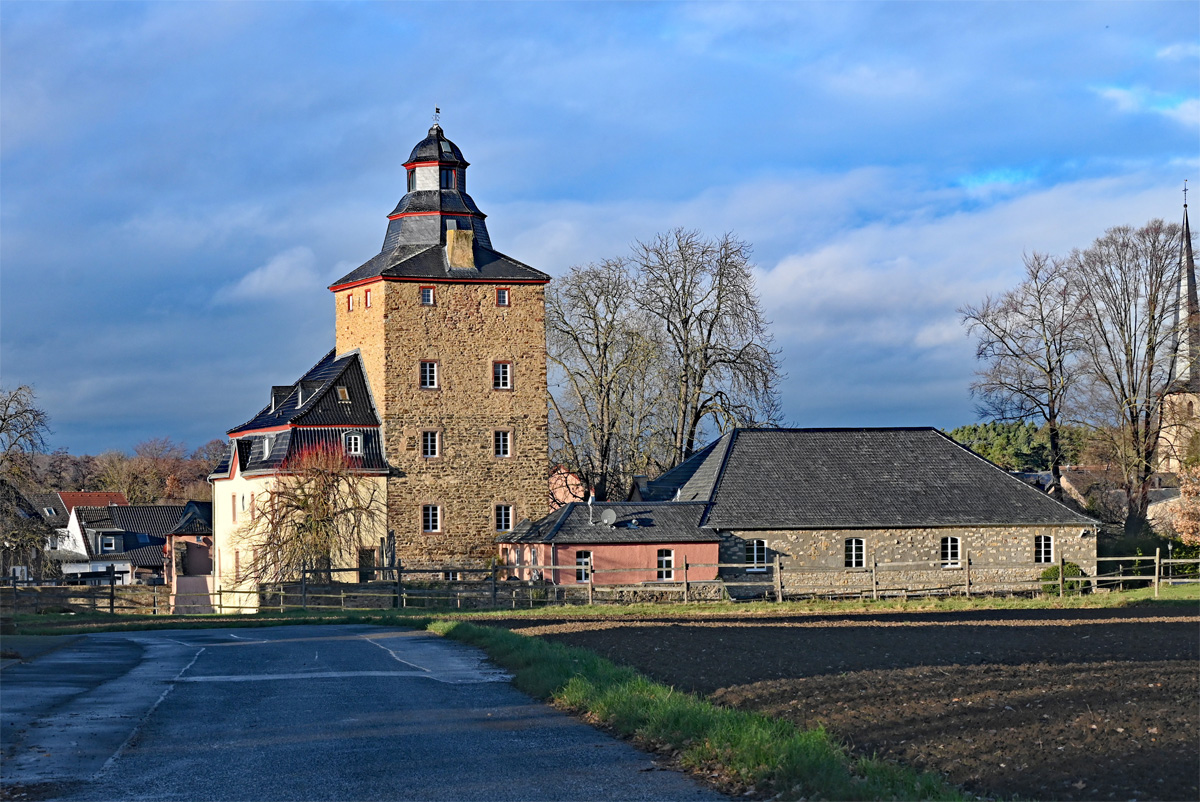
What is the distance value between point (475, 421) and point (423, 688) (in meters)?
33.4

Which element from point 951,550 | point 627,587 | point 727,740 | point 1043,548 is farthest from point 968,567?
point 727,740

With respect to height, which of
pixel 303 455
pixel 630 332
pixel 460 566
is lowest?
pixel 460 566

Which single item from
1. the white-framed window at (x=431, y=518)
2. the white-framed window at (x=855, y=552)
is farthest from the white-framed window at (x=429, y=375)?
the white-framed window at (x=855, y=552)

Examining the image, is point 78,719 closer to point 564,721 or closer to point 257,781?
point 257,781

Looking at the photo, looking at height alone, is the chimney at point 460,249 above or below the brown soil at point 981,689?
above

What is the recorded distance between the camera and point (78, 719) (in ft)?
42.4

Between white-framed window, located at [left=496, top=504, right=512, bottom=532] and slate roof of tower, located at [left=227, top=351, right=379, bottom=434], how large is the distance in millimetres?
5643

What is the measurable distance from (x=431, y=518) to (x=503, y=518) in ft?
8.97

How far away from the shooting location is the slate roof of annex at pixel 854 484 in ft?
140

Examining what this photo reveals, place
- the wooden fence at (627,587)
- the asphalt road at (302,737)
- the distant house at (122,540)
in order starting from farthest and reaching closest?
the distant house at (122,540)
the wooden fence at (627,587)
the asphalt road at (302,737)

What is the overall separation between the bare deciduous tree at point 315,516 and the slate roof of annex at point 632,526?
721cm

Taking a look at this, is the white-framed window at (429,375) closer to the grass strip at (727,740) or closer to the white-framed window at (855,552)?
the white-framed window at (855,552)

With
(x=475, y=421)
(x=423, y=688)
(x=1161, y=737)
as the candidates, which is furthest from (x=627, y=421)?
(x=1161, y=737)

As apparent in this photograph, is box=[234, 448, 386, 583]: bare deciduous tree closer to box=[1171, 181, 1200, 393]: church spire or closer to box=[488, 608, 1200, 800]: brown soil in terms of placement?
box=[488, 608, 1200, 800]: brown soil
